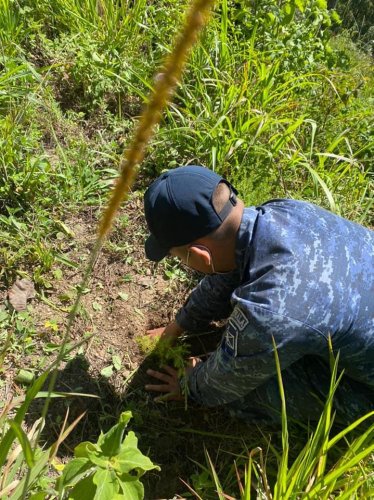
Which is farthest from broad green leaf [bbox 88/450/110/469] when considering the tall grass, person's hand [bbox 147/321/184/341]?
person's hand [bbox 147/321/184/341]

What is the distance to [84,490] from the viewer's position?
1383 millimetres

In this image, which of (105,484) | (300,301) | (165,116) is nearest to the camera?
(105,484)

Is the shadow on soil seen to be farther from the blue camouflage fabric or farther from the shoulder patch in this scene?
the shoulder patch

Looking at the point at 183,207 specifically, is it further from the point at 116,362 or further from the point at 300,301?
the point at 116,362

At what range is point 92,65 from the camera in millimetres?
2875

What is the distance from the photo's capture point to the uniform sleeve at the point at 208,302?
2.10 metres

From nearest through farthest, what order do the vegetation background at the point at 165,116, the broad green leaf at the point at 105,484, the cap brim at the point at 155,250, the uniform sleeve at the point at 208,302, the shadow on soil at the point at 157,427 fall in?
the broad green leaf at the point at 105,484
the cap brim at the point at 155,250
the shadow on soil at the point at 157,427
the uniform sleeve at the point at 208,302
the vegetation background at the point at 165,116

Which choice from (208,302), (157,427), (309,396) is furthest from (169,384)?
(309,396)

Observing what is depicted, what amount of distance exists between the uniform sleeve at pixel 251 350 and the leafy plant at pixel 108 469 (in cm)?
48

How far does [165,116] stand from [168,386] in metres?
1.51

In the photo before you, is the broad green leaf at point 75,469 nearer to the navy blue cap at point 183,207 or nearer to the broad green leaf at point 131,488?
the broad green leaf at point 131,488

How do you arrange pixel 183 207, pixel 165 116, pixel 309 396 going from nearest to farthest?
1. pixel 183 207
2. pixel 309 396
3. pixel 165 116

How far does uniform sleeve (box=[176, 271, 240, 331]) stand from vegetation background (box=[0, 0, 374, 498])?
32 centimetres

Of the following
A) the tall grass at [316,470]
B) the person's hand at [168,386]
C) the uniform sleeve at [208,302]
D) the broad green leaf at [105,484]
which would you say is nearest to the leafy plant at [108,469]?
the broad green leaf at [105,484]
